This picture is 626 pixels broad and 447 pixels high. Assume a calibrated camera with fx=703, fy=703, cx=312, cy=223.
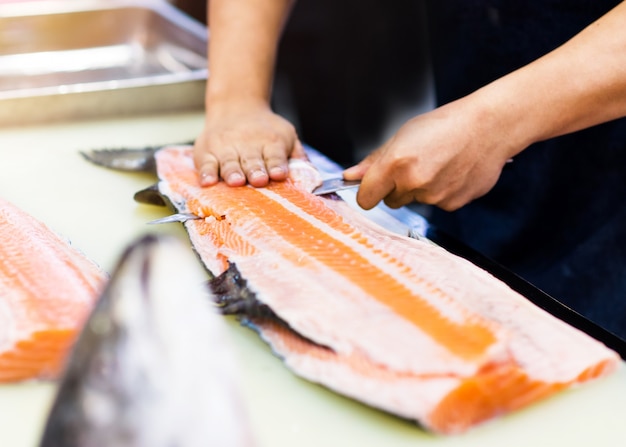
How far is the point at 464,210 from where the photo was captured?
2609mm

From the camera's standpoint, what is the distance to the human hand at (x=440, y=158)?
173 cm

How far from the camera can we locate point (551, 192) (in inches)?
92.8

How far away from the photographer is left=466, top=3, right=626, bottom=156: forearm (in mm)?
1635

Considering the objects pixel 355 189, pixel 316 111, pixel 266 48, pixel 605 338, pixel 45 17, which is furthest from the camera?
pixel 316 111

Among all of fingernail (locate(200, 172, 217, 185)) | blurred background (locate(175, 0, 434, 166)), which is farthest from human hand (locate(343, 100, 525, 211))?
blurred background (locate(175, 0, 434, 166))

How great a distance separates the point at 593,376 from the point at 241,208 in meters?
0.92

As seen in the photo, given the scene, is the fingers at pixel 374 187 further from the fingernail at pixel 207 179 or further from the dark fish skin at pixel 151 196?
the dark fish skin at pixel 151 196

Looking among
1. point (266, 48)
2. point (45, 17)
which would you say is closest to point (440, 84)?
Answer: point (266, 48)

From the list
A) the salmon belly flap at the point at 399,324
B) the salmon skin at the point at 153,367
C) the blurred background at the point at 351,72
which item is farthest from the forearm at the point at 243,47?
the salmon skin at the point at 153,367

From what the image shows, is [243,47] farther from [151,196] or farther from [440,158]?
[440,158]

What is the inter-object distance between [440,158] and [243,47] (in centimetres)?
102

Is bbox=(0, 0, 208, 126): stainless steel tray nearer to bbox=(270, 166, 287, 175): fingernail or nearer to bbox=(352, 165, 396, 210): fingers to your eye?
bbox=(270, 166, 287, 175): fingernail

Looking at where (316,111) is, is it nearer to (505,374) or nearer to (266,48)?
(266,48)

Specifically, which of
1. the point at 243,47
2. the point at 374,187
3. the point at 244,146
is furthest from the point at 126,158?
the point at 374,187
